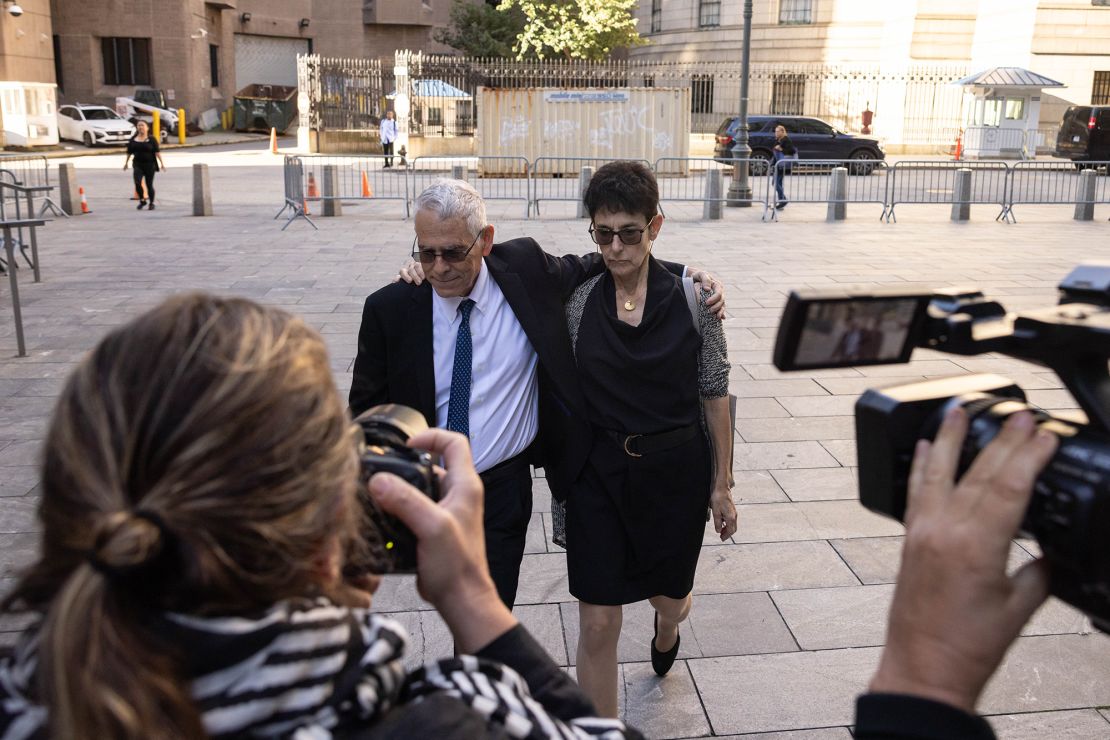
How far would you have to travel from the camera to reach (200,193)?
16.4 m

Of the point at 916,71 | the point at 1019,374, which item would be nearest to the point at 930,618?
the point at 1019,374

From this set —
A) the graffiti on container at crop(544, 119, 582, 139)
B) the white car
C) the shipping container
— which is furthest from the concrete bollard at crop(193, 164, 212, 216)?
the white car

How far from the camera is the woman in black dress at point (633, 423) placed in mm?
3182

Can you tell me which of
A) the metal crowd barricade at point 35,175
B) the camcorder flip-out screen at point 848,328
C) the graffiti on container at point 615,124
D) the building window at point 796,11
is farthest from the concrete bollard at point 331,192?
the building window at point 796,11

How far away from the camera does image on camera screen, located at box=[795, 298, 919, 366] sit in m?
1.25

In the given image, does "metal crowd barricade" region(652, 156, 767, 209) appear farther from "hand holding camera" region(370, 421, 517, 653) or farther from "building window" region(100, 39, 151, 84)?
"building window" region(100, 39, 151, 84)

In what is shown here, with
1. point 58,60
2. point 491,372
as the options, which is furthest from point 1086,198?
point 58,60

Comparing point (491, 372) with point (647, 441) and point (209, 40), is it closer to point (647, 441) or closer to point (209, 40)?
point (647, 441)

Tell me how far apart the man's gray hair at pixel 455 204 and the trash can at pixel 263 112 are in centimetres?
4128

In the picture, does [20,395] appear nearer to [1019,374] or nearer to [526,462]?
[526,462]

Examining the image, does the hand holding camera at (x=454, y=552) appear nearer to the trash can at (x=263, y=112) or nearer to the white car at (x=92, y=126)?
the white car at (x=92, y=126)

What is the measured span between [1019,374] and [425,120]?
82.0 ft

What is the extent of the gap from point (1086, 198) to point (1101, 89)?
17.7 metres

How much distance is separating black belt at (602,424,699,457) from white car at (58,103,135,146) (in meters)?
33.4
